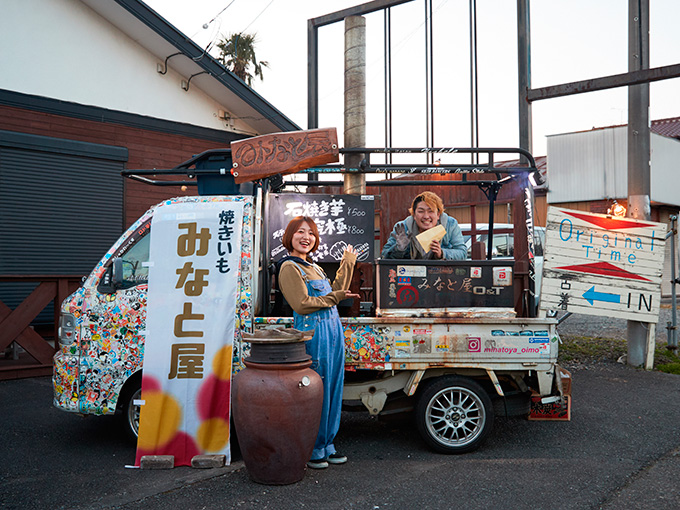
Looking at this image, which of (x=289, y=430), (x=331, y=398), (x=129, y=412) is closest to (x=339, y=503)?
(x=289, y=430)

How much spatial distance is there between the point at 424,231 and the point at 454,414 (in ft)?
5.30

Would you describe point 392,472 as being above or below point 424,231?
below

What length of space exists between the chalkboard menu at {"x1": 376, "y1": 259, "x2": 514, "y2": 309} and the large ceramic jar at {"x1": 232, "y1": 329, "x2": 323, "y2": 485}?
1034 millimetres

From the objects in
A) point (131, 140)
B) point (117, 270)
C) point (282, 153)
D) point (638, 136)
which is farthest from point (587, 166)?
point (117, 270)

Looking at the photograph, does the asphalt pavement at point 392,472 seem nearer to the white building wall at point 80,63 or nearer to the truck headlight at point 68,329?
the truck headlight at point 68,329

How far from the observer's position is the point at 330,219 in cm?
569

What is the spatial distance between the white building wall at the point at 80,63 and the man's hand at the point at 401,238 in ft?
23.6

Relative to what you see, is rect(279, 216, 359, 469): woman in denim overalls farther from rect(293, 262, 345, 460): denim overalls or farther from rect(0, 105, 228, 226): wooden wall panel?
rect(0, 105, 228, 226): wooden wall panel

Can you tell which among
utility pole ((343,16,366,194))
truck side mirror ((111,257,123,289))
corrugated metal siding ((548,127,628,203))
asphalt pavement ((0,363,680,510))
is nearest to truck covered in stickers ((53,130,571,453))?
truck side mirror ((111,257,123,289))

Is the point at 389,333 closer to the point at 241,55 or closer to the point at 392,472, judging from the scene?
the point at 392,472

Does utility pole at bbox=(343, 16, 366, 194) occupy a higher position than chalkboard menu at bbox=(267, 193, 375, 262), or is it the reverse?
utility pole at bbox=(343, 16, 366, 194)

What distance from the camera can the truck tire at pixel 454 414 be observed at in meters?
4.73

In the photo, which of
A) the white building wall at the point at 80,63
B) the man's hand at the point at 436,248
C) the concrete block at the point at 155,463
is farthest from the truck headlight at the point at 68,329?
the white building wall at the point at 80,63

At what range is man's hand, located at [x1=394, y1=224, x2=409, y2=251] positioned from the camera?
17.4ft
